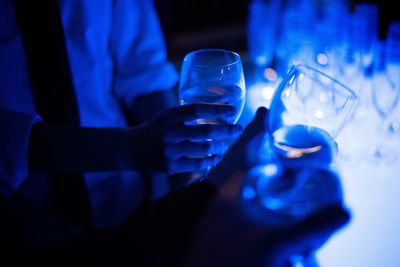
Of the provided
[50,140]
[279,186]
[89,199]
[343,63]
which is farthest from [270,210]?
[343,63]

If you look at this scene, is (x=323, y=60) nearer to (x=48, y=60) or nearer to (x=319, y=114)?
(x=319, y=114)

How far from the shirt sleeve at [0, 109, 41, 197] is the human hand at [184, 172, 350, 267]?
1.58ft

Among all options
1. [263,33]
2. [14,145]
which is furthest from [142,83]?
[263,33]

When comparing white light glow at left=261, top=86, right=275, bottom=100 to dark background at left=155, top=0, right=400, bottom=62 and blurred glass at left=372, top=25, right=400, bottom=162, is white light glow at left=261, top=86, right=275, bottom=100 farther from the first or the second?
dark background at left=155, top=0, right=400, bottom=62

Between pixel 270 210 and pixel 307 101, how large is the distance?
24 centimetres

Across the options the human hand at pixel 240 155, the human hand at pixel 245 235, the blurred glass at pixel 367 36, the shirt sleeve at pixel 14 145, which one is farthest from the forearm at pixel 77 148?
the blurred glass at pixel 367 36

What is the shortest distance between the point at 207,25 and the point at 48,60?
7.94ft

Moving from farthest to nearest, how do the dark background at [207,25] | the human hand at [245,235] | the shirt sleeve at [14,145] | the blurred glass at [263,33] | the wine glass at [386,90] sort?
the dark background at [207,25] < the blurred glass at [263,33] < the wine glass at [386,90] < the shirt sleeve at [14,145] < the human hand at [245,235]

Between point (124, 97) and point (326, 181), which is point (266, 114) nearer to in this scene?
point (326, 181)

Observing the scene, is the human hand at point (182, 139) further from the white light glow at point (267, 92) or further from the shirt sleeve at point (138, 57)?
the white light glow at point (267, 92)

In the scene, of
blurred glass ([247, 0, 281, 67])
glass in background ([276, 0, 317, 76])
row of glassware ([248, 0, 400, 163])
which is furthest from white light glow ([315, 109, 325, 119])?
blurred glass ([247, 0, 281, 67])

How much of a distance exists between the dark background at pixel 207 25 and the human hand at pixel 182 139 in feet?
6.84

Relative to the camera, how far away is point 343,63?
3.51 feet

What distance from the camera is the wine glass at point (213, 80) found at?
668mm
